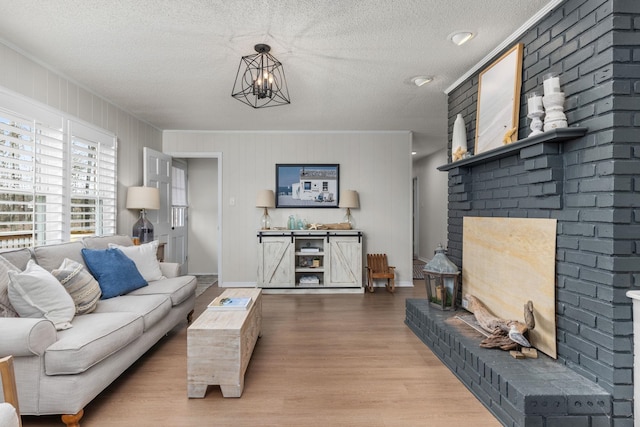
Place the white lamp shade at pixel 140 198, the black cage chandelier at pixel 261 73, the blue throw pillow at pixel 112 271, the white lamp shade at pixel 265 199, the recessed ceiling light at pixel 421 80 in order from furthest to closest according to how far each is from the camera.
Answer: the white lamp shade at pixel 265 199 < the white lamp shade at pixel 140 198 < the recessed ceiling light at pixel 421 80 < the blue throw pillow at pixel 112 271 < the black cage chandelier at pixel 261 73

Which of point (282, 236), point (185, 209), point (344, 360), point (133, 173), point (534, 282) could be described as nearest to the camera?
point (534, 282)

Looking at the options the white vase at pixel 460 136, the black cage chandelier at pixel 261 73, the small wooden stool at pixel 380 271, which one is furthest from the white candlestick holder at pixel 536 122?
the small wooden stool at pixel 380 271

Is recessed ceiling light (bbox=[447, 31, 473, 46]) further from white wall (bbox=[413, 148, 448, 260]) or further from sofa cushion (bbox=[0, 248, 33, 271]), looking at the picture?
white wall (bbox=[413, 148, 448, 260])

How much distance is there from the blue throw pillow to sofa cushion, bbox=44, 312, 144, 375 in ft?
1.52

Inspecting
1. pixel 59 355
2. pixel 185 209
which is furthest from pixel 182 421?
pixel 185 209

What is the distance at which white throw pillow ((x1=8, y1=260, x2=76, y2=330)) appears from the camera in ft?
6.53

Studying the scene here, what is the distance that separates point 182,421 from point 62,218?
7.83ft

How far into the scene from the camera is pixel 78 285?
7.82 feet

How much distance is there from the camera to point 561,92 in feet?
6.48

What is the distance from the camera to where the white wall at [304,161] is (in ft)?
17.4

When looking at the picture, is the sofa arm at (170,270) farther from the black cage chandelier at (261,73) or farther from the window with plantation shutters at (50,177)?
the black cage chandelier at (261,73)

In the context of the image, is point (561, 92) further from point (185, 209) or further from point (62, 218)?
point (185, 209)

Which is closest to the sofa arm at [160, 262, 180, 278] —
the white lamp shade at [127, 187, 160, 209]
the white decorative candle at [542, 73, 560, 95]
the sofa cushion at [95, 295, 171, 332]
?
the sofa cushion at [95, 295, 171, 332]

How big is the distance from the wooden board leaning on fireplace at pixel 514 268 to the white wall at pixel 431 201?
3.80 m
